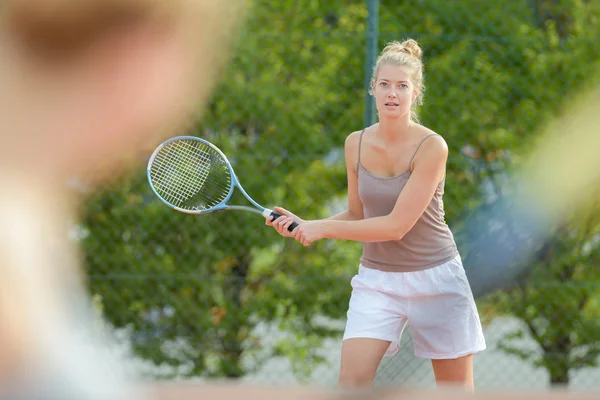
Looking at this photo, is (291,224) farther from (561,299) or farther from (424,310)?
(561,299)

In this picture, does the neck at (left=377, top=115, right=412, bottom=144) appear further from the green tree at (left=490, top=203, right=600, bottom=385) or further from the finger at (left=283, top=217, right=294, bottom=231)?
the green tree at (left=490, top=203, right=600, bottom=385)

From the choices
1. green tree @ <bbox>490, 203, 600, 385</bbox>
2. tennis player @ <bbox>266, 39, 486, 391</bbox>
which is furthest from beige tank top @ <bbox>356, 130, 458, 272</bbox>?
green tree @ <bbox>490, 203, 600, 385</bbox>

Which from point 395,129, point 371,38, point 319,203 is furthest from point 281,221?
point 371,38

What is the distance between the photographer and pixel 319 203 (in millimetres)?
3895

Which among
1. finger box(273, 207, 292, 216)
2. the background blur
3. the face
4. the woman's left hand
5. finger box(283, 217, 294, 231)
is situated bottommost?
the woman's left hand

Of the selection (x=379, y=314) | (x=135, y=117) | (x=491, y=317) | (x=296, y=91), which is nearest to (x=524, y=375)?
(x=491, y=317)

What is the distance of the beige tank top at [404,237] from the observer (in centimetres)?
250

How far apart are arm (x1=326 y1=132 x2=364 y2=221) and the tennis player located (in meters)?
0.02

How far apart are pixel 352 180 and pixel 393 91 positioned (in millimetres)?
277

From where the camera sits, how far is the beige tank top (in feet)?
8.19

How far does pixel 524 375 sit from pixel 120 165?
6.17 feet

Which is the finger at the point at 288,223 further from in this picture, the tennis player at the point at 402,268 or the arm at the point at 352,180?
the arm at the point at 352,180

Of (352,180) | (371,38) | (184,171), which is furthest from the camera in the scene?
(371,38)

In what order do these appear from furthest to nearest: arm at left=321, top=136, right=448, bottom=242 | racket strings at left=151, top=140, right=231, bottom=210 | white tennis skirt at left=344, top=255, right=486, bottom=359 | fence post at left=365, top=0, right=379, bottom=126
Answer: fence post at left=365, top=0, right=379, bottom=126
racket strings at left=151, top=140, right=231, bottom=210
white tennis skirt at left=344, top=255, right=486, bottom=359
arm at left=321, top=136, right=448, bottom=242
